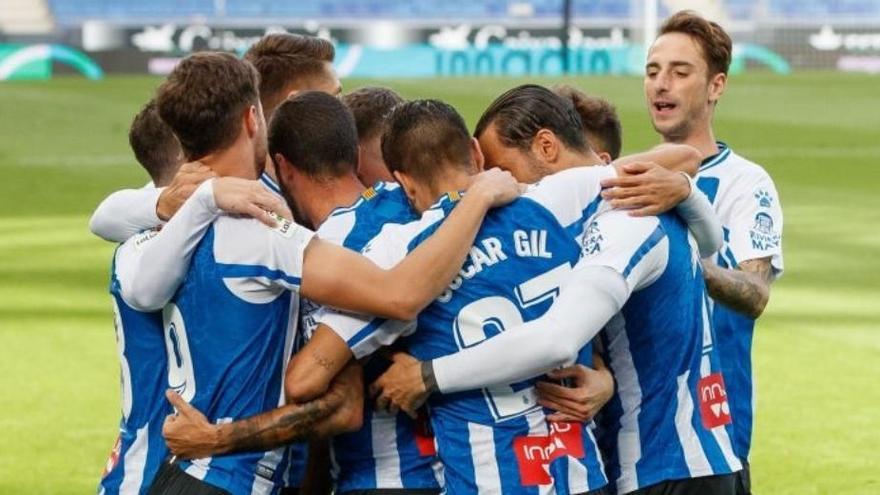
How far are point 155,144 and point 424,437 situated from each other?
4.16 ft

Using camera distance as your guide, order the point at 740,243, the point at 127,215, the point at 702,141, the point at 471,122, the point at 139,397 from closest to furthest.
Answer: the point at 139,397 < the point at 127,215 < the point at 740,243 < the point at 702,141 < the point at 471,122

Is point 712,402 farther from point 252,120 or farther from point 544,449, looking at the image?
point 252,120

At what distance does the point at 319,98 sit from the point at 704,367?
3.72 feet

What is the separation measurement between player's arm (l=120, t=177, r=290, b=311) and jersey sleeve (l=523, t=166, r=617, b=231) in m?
0.58

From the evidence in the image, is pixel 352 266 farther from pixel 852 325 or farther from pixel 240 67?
pixel 852 325

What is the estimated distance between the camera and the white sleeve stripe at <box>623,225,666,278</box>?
372cm

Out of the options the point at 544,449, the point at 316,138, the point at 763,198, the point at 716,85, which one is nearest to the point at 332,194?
the point at 316,138

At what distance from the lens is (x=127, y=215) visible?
4.32 metres

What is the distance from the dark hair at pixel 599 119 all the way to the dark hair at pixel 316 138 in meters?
0.91


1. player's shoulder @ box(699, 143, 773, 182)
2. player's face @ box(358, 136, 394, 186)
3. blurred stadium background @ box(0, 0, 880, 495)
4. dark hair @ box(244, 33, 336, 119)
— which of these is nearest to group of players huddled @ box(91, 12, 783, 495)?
player's face @ box(358, 136, 394, 186)

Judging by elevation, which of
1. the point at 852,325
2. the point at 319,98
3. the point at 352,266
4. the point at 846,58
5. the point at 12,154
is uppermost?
the point at 319,98

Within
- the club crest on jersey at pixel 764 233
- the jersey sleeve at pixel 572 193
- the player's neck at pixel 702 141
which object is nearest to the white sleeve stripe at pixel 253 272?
the jersey sleeve at pixel 572 193

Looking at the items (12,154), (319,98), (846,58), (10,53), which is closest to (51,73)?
(10,53)

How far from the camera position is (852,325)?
1040cm
